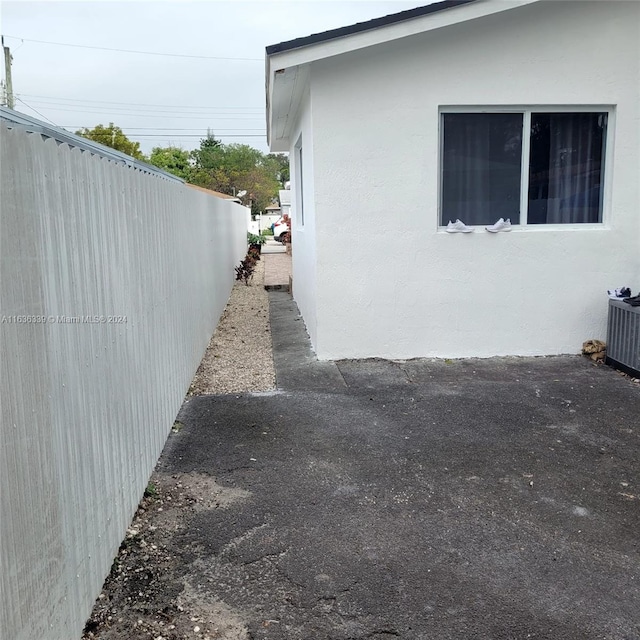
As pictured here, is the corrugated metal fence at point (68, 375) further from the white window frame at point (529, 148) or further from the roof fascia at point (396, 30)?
the white window frame at point (529, 148)

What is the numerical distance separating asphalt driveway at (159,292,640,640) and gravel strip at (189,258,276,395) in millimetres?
420

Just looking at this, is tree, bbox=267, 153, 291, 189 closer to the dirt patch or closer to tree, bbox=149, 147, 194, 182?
tree, bbox=149, 147, 194, 182

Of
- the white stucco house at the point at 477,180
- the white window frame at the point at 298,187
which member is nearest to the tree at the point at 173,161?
the white window frame at the point at 298,187

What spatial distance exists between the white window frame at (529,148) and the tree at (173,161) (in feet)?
159

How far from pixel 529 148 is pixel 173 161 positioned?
51.9 meters

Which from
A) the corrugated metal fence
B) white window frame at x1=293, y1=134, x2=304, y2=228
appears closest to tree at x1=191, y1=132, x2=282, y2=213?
white window frame at x1=293, y1=134, x2=304, y2=228

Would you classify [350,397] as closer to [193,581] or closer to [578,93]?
[193,581]

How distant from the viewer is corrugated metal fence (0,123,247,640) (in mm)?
1977

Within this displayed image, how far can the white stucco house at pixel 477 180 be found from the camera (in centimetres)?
671

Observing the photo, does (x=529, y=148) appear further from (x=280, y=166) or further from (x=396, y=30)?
(x=280, y=166)

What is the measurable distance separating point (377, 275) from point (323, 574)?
174 inches

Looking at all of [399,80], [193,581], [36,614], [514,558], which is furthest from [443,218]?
[36,614]

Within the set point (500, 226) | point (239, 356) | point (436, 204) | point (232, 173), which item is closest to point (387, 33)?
point (436, 204)

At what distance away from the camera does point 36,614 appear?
6.82 ft
